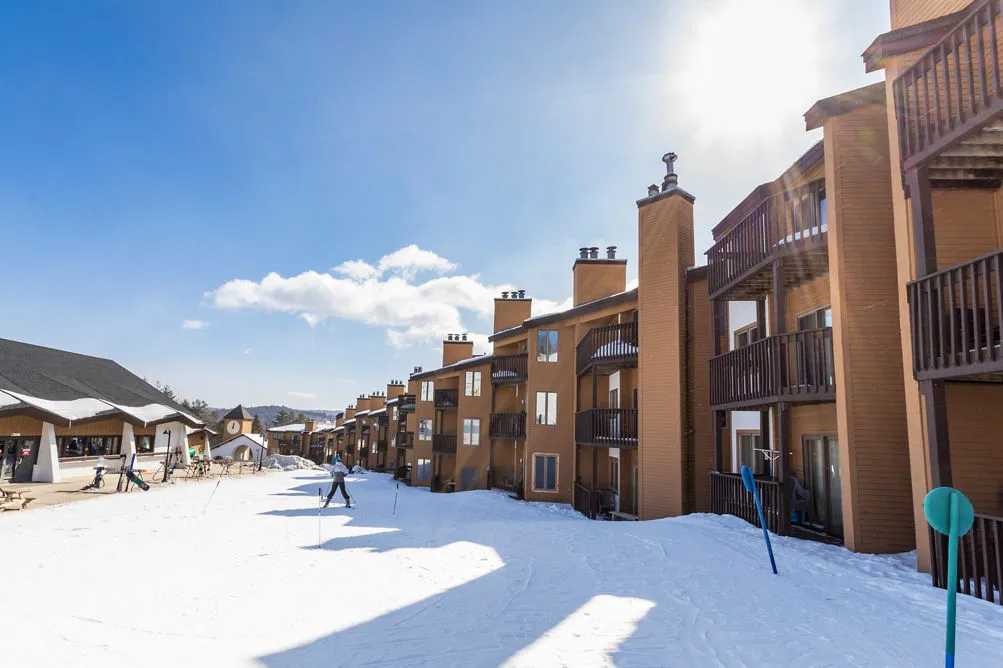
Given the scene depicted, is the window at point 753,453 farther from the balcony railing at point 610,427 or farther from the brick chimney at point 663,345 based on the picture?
the balcony railing at point 610,427

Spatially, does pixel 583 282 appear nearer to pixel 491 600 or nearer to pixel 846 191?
pixel 846 191

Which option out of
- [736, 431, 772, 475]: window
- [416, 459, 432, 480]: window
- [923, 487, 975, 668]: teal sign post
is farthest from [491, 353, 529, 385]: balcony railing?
[923, 487, 975, 668]: teal sign post

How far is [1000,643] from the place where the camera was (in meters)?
5.09

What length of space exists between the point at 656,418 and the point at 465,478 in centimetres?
1858

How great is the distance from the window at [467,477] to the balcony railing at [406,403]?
13757mm

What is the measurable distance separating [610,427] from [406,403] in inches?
1207

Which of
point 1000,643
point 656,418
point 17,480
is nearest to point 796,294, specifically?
point 656,418

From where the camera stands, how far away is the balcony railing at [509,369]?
92.2 ft

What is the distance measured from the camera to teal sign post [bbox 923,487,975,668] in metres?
3.72

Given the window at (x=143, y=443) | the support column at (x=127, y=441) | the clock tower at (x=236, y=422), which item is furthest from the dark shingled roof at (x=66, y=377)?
the clock tower at (x=236, y=422)

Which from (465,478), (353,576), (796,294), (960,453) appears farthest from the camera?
(465,478)

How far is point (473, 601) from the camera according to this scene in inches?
283

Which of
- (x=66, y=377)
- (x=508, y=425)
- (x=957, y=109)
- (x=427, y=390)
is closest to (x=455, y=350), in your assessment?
(x=427, y=390)

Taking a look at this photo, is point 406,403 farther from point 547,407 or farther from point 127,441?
point 547,407
